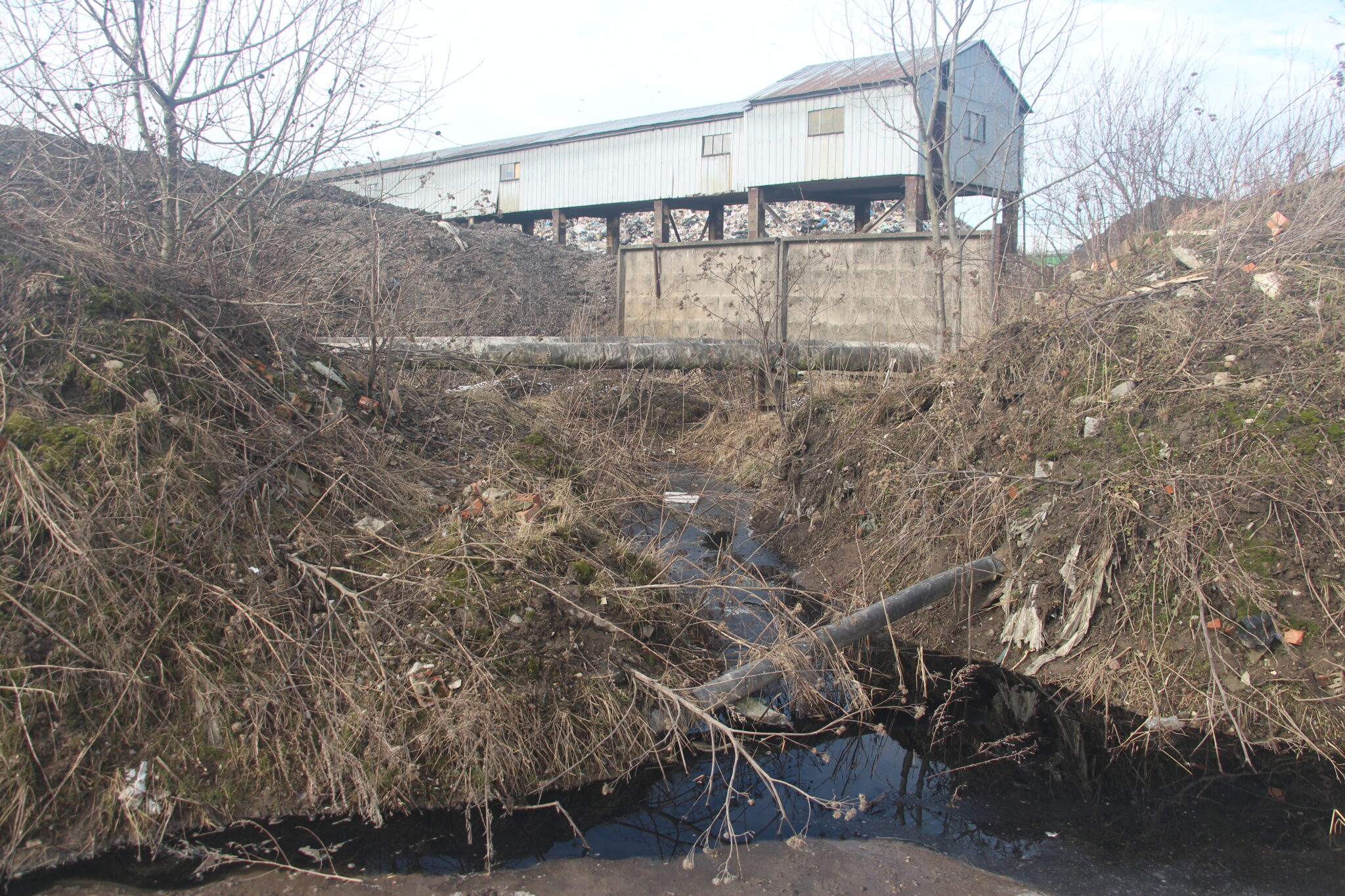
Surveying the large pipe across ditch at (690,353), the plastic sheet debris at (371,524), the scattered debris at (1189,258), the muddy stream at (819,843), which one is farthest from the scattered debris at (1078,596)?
the large pipe across ditch at (690,353)

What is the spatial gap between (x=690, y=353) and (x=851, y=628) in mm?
5637

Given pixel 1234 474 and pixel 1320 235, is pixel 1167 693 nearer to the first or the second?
pixel 1234 474

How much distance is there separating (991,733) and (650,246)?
36.0ft

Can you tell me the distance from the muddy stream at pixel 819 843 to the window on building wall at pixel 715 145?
1858cm

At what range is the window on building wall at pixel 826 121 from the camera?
61.2ft

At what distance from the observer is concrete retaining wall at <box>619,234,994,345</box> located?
11344 millimetres

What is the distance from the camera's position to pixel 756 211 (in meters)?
19.8

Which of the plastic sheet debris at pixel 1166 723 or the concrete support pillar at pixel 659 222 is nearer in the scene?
the plastic sheet debris at pixel 1166 723

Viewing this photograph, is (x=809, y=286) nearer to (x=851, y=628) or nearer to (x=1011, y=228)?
(x=1011, y=228)

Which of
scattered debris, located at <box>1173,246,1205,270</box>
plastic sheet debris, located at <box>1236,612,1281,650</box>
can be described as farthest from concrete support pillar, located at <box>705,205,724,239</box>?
plastic sheet debris, located at <box>1236,612,1281,650</box>

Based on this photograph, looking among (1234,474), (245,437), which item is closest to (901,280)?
(1234,474)

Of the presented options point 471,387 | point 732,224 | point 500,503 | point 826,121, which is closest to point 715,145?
point 826,121

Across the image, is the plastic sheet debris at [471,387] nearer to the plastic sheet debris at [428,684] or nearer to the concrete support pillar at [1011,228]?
the plastic sheet debris at [428,684]

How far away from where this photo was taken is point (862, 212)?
74.8ft
